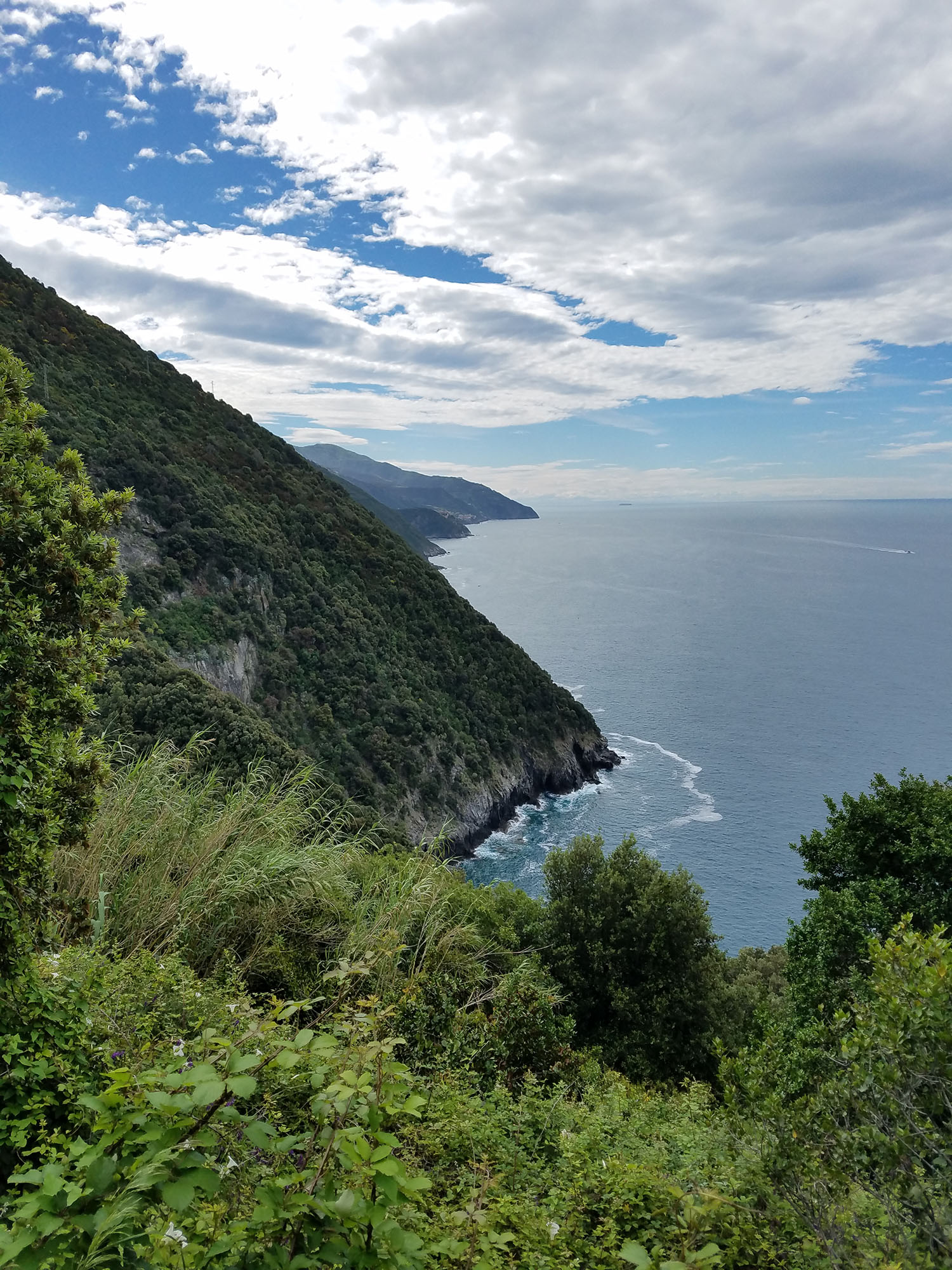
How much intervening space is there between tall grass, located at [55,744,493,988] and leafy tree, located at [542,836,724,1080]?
5.63 metres

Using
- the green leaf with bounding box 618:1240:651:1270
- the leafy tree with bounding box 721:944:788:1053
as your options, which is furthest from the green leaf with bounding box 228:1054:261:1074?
the leafy tree with bounding box 721:944:788:1053

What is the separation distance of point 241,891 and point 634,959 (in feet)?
32.4

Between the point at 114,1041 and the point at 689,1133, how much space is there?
13.1 feet

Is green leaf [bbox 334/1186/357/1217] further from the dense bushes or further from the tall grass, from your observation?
the tall grass

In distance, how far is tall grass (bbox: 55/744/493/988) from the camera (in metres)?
5.16

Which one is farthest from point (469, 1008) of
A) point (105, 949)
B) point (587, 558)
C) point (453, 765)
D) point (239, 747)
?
point (587, 558)

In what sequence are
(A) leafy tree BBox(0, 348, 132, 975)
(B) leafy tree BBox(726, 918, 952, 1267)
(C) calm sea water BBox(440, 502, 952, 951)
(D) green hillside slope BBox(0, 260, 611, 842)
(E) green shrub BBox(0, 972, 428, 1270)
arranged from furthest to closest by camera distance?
1. (D) green hillside slope BBox(0, 260, 611, 842)
2. (C) calm sea water BBox(440, 502, 952, 951)
3. (A) leafy tree BBox(0, 348, 132, 975)
4. (B) leafy tree BBox(726, 918, 952, 1267)
5. (E) green shrub BBox(0, 972, 428, 1270)

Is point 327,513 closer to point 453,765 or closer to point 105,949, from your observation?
point 453,765

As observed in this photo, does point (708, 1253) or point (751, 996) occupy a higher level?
point (708, 1253)

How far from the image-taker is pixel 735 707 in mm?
74562

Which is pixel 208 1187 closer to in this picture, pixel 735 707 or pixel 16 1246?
pixel 16 1246

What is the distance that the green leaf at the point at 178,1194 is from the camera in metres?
1.43

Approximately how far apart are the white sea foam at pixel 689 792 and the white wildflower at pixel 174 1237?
51226mm

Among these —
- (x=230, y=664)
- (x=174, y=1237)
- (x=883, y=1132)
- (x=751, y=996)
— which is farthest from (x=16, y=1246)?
(x=230, y=664)
